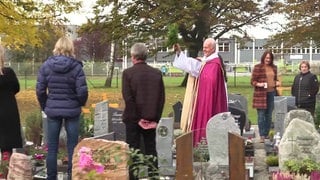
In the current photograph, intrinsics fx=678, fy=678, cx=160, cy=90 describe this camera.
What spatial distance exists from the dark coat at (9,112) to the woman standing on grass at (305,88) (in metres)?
6.57

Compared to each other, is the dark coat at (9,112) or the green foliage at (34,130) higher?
the dark coat at (9,112)

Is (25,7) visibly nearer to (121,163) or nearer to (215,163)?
(215,163)

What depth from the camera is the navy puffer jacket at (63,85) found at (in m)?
8.30

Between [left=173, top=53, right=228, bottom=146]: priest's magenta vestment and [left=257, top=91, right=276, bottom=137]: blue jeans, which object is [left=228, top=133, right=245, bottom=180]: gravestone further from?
[left=257, top=91, right=276, bottom=137]: blue jeans

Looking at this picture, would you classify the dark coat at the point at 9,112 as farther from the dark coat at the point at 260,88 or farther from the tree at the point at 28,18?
the tree at the point at 28,18

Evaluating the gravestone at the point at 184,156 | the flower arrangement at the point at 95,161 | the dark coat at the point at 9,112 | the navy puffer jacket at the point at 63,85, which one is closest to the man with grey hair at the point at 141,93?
the navy puffer jacket at the point at 63,85

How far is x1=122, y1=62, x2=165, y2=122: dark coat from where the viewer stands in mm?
8367

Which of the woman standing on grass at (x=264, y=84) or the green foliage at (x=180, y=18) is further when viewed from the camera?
the green foliage at (x=180, y=18)

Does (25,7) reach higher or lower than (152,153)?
higher

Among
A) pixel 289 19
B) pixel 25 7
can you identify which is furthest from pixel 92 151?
pixel 289 19

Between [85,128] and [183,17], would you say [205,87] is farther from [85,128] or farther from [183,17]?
[183,17]

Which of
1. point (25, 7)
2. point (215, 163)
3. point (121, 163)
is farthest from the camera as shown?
point (25, 7)

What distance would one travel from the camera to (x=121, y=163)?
686cm

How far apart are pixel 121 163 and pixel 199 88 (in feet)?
14.2
